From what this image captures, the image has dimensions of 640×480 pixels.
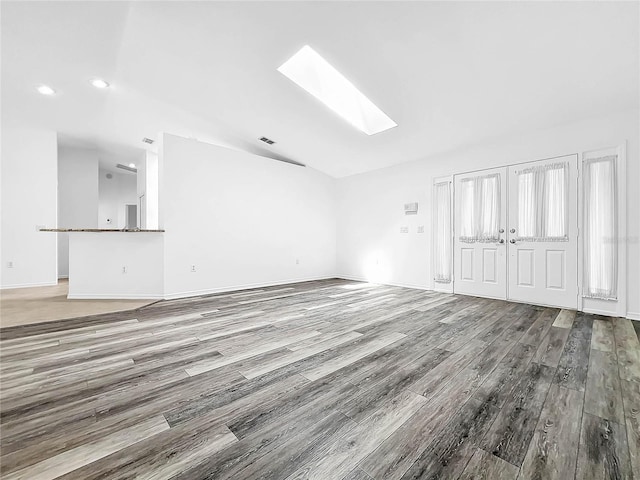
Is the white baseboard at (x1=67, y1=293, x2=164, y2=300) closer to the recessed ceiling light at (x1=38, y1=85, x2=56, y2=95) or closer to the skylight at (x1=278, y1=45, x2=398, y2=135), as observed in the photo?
the recessed ceiling light at (x1=38, y1=85, x2=56, y2=95)

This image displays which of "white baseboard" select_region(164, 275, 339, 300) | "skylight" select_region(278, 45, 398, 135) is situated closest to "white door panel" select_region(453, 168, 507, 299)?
"skylight" select_region(278, 45, 398, 135)

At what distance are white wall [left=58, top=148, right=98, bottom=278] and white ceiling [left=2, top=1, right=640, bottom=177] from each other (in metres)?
2.10

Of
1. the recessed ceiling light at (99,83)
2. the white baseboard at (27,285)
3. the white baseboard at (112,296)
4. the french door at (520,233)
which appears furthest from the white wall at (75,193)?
the french door at (520,233)

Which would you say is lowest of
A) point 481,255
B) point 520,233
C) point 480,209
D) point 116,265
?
point 116,265

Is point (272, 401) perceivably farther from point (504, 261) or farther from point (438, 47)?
point (504, 261)

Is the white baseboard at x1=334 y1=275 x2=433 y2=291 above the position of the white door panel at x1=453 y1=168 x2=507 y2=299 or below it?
below

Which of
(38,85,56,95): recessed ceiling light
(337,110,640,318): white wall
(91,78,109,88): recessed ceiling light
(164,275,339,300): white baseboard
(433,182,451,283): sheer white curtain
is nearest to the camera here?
(337,110,640,318): white wall

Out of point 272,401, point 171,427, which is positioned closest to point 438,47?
point 272,401

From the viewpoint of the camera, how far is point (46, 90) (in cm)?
432

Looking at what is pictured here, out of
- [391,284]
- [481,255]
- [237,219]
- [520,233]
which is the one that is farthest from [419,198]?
[237,219]

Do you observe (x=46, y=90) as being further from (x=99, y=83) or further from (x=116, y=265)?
(x=116, y=265)

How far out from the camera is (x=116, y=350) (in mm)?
2385

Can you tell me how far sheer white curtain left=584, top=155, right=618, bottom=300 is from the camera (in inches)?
137

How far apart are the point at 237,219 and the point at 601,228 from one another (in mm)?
5773
